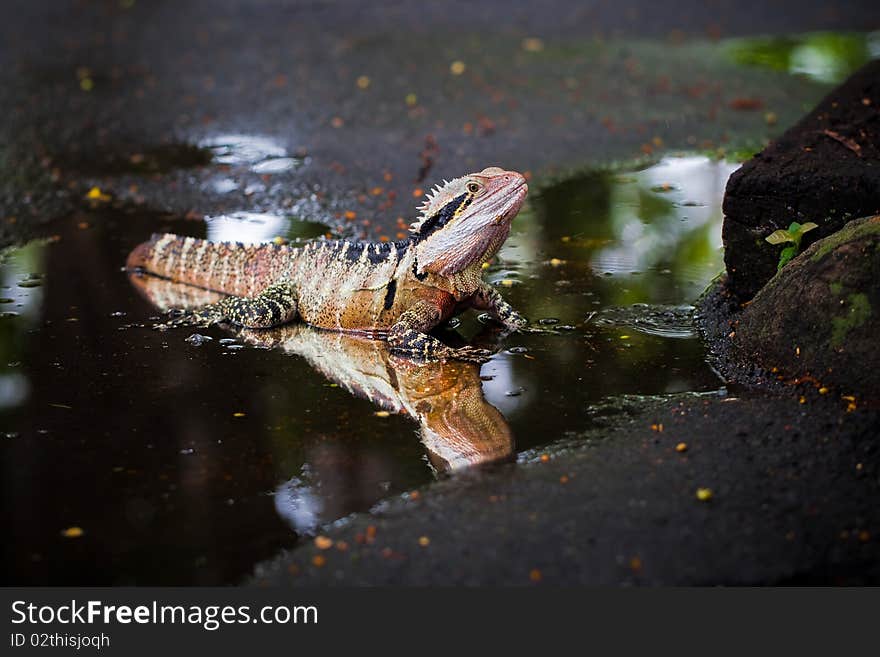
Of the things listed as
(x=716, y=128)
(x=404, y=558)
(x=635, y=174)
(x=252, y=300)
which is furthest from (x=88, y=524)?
(x=716, y=128)

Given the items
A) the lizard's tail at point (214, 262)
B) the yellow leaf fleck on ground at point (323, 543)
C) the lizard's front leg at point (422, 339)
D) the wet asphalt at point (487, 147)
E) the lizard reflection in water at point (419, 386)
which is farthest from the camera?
the lizard's tail at point (214, 262)

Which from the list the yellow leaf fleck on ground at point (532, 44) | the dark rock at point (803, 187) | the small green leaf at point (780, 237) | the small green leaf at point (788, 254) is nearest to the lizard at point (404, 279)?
the dark rock at point (803, 187)

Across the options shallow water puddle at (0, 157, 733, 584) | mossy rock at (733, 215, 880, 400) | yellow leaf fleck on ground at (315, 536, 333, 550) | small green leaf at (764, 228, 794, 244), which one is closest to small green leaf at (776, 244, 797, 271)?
small green leaf at (764, 228, 794, 244)

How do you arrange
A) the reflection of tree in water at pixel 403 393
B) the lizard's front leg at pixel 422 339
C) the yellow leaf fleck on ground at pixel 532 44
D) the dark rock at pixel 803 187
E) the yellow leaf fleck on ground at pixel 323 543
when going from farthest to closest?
1. the yellow leaf fleck on ground at pixel 532 44
2. the lizard's front leg at pixel 422 339
3. the dark rock at pixel 803 187
4. the reflection of tree in water at pixel 403 393
5. the yellow leaf fleck on ground at pixel 323 543

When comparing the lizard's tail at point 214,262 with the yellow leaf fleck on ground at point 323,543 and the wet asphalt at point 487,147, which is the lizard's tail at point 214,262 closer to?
the wet asphalt at point 487,147

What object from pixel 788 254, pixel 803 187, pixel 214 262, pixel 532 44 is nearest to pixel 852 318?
pixel 788 254

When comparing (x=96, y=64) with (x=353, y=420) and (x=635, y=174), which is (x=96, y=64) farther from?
(x=353, y=420)
